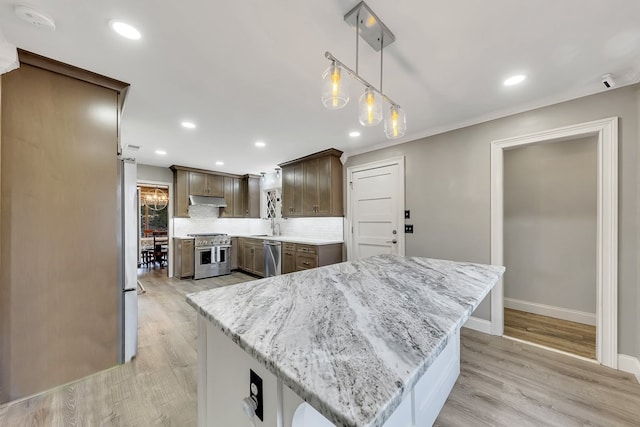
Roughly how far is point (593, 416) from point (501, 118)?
2.58m

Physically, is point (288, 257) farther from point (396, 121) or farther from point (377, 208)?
point (396, 121)

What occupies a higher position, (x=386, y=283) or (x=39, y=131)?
(x=39, y=131)

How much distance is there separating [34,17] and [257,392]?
7.41ft

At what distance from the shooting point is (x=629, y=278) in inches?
78.4

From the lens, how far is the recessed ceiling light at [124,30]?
4.69ft

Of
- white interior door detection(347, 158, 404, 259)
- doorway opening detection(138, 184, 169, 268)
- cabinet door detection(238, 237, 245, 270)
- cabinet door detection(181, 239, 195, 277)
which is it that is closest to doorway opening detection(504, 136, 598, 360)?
white interior door detection(347, 158, 404, 259)

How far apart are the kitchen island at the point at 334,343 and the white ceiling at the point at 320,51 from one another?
Result: 1.51 metres

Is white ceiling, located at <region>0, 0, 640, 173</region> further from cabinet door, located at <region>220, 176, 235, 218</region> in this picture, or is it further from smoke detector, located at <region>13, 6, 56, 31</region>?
cabinet door, located at <region>220, 176, 235, 218</region>

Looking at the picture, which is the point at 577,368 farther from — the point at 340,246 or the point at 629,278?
the point at 340,246

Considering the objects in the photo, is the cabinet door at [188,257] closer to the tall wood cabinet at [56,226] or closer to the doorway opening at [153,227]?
the doorway opening at [153,227]

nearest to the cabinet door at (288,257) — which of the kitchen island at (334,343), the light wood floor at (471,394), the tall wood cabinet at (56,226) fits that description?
the light wood floor at (471,394)

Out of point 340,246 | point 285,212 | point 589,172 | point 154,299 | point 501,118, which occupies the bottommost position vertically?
point 154,299

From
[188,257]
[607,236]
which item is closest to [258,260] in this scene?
[188,257]

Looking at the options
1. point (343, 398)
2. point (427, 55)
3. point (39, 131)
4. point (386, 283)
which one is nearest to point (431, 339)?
point (343, 398)
